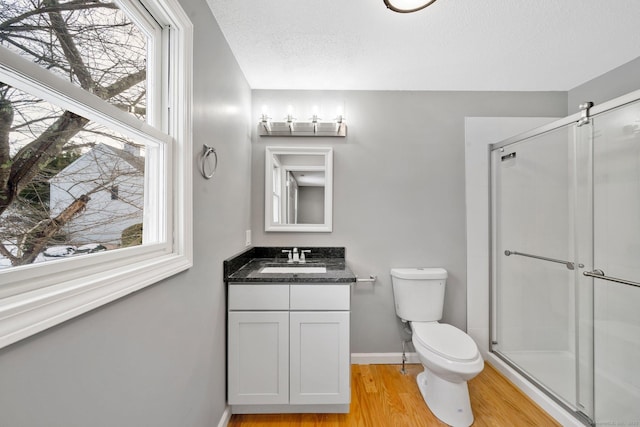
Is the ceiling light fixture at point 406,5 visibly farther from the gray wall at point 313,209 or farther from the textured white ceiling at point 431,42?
the gray wall at point 313,209

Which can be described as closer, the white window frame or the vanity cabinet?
the white window frame

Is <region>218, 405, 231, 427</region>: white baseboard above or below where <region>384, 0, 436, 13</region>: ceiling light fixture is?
below

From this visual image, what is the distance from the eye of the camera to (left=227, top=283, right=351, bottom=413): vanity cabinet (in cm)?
151

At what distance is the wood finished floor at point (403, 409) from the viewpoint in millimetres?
1516

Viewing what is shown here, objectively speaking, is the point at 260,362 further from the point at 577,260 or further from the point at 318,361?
the point at 577,260

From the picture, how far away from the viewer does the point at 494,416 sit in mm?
1567

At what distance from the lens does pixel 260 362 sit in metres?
1.51

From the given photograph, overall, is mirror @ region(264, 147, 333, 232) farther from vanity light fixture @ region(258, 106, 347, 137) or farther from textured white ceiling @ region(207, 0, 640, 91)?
textured white ceiling @ region(207, 0, 640, 91)

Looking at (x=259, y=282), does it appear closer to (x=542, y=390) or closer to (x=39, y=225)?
(x=39, y=225)

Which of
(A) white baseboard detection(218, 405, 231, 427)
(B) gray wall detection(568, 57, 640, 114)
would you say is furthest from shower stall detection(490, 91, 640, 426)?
(A) white baseboard detection(218, 405, 231, 427)

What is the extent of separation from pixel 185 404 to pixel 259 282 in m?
0.63

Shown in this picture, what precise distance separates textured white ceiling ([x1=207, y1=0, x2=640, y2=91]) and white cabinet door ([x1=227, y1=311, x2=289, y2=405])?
5.48 ft

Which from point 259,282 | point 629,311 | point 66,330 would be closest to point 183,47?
point 66,330

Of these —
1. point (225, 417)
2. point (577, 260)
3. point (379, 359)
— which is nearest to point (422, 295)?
point (379, 359)
